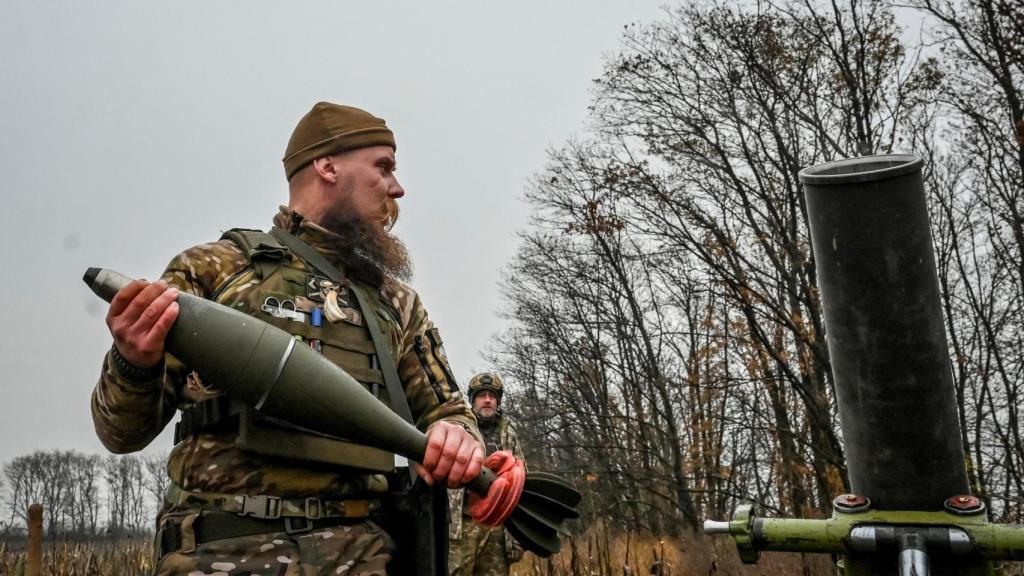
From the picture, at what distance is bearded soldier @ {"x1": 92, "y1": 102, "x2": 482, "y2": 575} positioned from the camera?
231 centimetres

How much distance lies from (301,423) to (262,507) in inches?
13.6

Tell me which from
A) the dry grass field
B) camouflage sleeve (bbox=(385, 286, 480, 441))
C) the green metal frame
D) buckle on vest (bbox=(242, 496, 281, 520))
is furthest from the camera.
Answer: the dry grass field

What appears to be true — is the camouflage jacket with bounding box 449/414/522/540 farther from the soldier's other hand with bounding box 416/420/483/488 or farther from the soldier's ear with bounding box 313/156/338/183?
the soldier's other hand with bounding box 416/420/483/488

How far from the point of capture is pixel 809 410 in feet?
45.2

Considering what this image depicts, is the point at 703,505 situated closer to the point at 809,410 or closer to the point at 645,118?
the point at 809,410

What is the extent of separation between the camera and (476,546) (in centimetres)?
823

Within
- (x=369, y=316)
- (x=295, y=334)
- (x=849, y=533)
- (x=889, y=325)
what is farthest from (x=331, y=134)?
(x=849, y=533)

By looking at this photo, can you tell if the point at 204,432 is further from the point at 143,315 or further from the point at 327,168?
the point at 327,168

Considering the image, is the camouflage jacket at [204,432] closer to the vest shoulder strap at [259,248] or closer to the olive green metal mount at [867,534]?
the vest shoulder strap at [259,248]

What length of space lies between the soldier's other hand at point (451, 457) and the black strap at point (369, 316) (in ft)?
1.29

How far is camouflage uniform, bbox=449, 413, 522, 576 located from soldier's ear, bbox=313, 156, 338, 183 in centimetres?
522

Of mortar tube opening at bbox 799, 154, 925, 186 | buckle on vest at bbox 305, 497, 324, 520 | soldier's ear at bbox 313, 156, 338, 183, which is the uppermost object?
soldier's ear at bbox 313, 156, 338, 183

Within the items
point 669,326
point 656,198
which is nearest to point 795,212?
point 656,198

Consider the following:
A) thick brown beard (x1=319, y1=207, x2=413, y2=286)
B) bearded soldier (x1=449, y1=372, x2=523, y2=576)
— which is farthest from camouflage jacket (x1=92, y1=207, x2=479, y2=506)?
bearded soldier (x1=449, y1=372, x2=523, y2=576)
